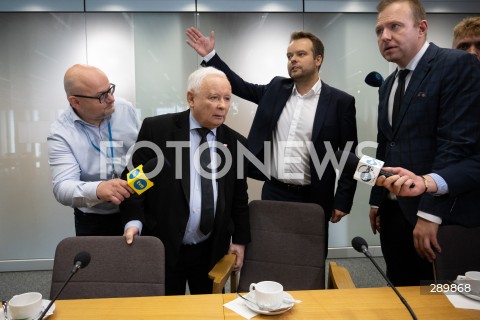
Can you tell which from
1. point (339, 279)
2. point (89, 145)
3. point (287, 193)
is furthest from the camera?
point (287, 193)

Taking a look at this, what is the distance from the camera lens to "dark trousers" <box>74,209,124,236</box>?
2175 millimetres

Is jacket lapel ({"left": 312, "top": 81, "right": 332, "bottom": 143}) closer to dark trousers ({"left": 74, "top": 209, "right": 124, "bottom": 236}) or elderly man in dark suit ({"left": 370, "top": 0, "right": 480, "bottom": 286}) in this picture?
elderly man in dark suit ({"left": 370, "top": 0, "right": 480, "bottom": 286})

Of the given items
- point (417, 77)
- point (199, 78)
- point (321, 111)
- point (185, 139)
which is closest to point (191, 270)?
point (185, 139)

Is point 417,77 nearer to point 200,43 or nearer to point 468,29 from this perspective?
point 468,29

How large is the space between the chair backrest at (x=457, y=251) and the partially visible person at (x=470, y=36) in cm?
119

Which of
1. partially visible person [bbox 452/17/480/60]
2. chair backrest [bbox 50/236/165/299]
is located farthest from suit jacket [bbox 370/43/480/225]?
chair backrest [bbox 50/236/165/299]

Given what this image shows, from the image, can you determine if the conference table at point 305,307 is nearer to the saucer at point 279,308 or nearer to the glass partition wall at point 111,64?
the saucer at point 279,308

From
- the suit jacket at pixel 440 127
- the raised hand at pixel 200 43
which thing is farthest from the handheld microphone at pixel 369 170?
the raised hand at pixel 200 43

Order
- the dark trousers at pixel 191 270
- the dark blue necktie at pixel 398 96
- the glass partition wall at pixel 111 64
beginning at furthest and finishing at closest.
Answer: the glass partition wall at pixel 111 64
the dark trousers at pixel 191 270
the dark blue necktie at pixel 398 96

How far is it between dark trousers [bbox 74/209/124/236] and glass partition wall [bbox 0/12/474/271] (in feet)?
6.49

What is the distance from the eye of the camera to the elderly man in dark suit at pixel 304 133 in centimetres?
244

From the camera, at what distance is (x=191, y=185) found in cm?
197

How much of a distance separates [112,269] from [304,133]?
58.5 inches

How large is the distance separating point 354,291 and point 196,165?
100cm
